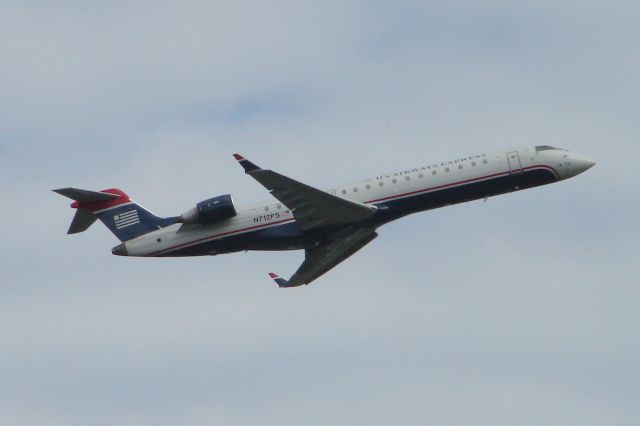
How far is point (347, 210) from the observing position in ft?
156

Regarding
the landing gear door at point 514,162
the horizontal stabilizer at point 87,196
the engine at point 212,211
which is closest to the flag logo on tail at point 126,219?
the horizontal stabilizer at point 87,196

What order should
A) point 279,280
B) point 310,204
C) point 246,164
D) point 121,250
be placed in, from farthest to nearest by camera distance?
point 279,280, point 121,250, point 310,204, point 246,164

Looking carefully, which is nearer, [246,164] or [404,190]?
[246,164]

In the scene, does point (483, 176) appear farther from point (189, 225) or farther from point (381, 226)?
point (189, 225)

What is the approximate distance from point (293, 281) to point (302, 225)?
4802 millimetres

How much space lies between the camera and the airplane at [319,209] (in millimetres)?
47969

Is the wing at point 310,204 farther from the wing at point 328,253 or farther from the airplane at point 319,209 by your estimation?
→ the wing at point 328,253

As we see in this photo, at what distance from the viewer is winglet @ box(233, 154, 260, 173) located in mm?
44250

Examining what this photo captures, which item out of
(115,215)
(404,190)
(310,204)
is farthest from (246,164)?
(115,215)

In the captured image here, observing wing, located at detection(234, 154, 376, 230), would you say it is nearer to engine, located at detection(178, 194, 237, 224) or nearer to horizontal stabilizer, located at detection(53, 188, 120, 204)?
engine, located at detection(178, 194, 237, 224)

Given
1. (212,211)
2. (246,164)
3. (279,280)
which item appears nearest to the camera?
(246,164)

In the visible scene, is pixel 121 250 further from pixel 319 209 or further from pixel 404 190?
pixel 404 190

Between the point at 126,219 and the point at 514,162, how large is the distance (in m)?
16.9

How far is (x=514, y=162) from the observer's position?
160 ft
